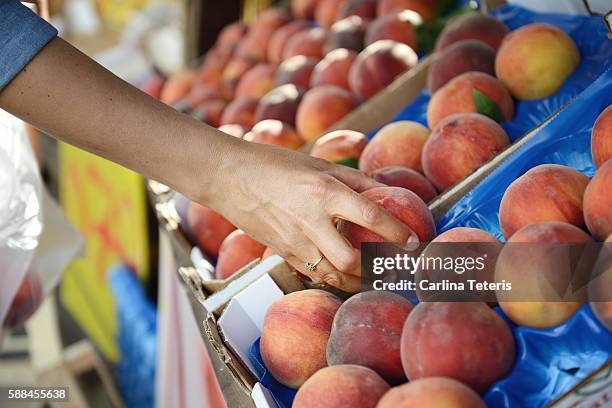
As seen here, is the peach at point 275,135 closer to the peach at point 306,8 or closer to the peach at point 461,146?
the peach at point 461,146

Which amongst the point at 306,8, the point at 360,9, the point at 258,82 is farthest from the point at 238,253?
the point at 306,8

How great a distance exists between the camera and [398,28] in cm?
180

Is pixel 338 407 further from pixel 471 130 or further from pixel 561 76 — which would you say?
pixel 561 76

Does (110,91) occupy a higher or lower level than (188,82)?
lower

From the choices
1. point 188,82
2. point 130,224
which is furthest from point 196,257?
point 188,82

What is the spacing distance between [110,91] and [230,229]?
1.93 ft

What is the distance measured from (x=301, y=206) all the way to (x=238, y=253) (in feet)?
1.30

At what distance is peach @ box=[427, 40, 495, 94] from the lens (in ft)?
4.67

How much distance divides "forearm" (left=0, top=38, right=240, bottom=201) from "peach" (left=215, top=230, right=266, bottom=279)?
31 centimetres

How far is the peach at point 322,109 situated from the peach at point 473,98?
0.40 m

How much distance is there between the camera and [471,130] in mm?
1170

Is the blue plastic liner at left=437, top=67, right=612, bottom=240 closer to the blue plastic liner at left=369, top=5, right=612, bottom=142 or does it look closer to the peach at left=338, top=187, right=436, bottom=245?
the peach at left=338, top=187, right=436, bottom=245

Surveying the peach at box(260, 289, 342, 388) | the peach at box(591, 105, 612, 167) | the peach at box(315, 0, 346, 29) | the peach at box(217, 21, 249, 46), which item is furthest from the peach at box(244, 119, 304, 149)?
the peach at box(217, 21, 249, 46)

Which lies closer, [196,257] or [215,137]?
[215,137]
